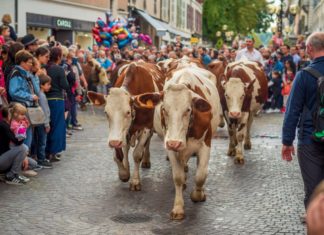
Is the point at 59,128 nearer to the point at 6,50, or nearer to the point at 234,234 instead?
the point at 6,50

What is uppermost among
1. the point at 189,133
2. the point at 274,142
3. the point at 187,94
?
the point at 187,94

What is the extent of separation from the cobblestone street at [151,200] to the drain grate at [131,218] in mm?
10

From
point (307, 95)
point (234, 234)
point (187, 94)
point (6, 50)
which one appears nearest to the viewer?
point (307, 95)

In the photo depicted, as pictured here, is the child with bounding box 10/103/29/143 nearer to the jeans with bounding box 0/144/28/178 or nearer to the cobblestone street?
the jeans with bounding box 0/144/28/178

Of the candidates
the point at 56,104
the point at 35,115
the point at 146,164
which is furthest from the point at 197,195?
the point at 56,104

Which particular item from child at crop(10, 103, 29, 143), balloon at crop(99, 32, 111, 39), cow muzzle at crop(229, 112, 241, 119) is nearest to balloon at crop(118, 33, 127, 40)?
balloon at crop(99, 32, 111, 39)

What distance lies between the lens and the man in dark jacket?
7.91 m

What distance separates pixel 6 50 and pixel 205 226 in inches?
185

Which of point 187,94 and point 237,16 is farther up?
point 237,16

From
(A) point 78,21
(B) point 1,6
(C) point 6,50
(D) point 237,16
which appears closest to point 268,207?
(C) point 6,50

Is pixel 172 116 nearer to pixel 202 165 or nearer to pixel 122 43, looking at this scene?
pixel 202 165

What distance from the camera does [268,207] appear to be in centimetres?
679

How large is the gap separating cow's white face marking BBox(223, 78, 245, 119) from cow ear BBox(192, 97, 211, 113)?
3415 millimetres

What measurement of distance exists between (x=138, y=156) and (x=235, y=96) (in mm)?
2502
